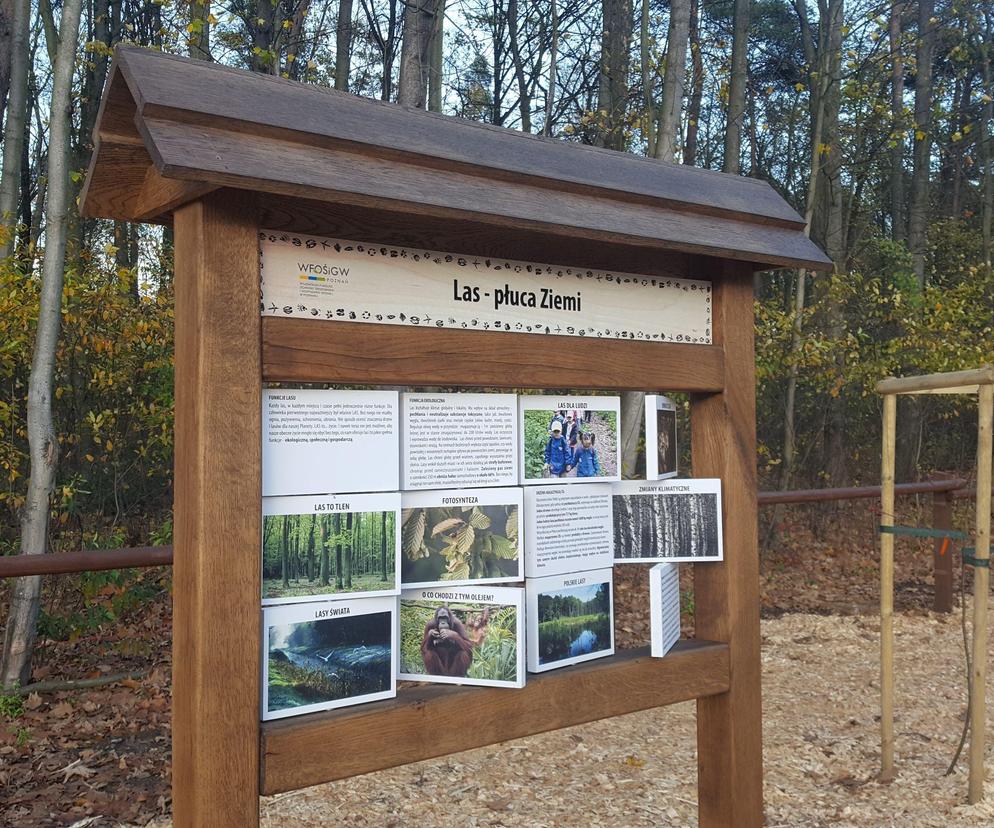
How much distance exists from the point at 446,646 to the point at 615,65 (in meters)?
8.85

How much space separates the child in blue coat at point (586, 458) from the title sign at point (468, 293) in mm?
282

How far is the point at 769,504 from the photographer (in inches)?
243

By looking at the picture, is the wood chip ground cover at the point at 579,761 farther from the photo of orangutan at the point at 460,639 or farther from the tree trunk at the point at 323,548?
the tree trunk at the point at 323,548

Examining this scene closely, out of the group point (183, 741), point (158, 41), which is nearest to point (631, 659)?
point (183, 741)

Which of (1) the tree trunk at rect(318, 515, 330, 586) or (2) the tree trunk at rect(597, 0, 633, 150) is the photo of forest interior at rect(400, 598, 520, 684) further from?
(2) the tree trunk at rect(597, 0, 633, 150)

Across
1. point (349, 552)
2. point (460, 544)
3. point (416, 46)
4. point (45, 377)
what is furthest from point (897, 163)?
point (349, 552)

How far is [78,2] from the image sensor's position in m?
5.15

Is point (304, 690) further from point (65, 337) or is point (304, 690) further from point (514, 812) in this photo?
point (65, 337)

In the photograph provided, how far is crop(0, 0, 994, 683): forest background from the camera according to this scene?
6.11m

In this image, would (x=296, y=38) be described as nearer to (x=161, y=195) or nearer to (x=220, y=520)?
(x=161, y=195)

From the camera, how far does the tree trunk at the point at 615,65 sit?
31.7ft

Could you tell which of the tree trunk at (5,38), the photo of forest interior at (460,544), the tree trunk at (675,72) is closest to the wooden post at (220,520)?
the photo of forest interior at (460,544)

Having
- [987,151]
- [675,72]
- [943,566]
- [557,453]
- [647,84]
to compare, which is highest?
[987,151]

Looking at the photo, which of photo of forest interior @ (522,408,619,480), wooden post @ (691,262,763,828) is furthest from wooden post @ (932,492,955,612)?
photo of forest interior @ (522,408,619,480)
